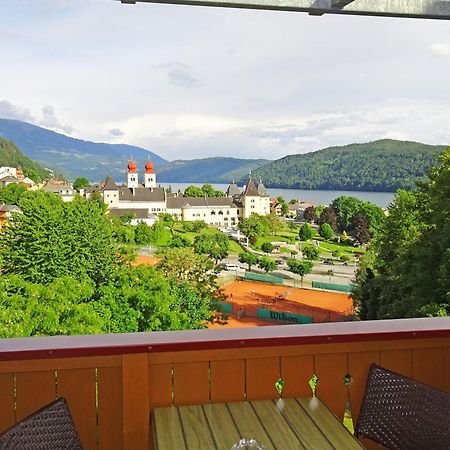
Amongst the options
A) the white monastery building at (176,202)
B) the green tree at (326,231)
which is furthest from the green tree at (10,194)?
the green tree at (326,231)

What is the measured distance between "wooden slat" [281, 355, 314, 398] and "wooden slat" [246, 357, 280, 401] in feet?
0.07

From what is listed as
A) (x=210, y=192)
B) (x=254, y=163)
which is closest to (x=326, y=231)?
(x=210, y=192)

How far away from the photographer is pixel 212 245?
3325 centimetres

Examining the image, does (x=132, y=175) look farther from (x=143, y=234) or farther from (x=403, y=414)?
(x=403, y=414)

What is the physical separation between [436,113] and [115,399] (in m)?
44.6

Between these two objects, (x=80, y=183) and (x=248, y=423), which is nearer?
(x=248, y=423)

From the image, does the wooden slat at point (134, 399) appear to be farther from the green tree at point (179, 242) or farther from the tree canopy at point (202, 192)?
the tree canopy at point (202, 192)

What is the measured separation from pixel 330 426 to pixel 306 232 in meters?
33.9

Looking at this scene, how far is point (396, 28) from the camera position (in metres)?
37.0

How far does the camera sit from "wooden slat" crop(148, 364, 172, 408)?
1.38 meters

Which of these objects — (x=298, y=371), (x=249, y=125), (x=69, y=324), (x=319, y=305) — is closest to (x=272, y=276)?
(x=319, y=305)

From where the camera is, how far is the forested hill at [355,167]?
85.5 feet

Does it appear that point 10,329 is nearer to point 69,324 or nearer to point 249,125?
point 69,324

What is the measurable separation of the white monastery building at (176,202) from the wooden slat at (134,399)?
33437 mm
